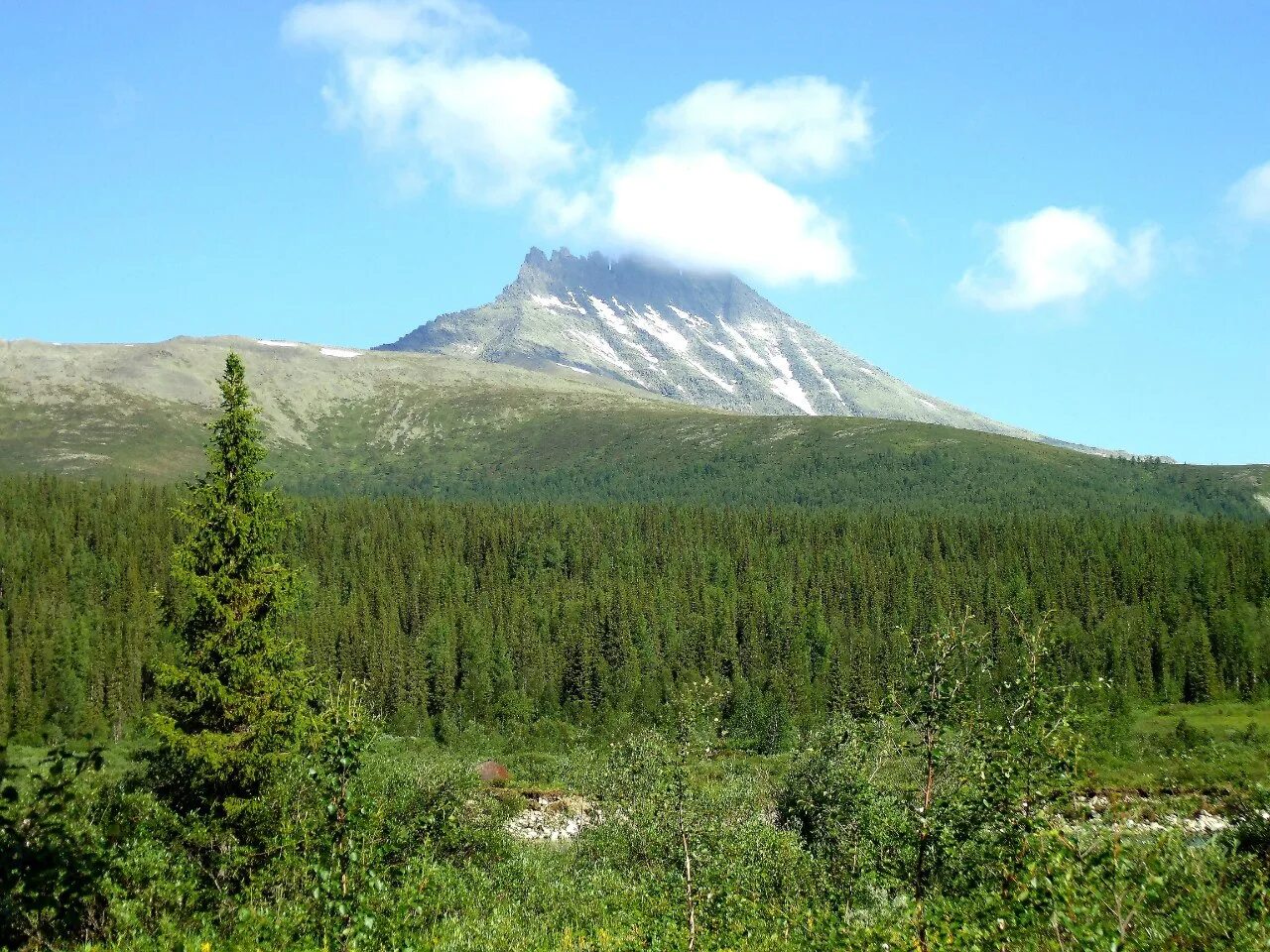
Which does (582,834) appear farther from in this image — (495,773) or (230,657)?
(495,773)

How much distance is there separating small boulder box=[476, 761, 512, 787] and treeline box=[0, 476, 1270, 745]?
34.9m

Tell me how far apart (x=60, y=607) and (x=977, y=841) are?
529ft

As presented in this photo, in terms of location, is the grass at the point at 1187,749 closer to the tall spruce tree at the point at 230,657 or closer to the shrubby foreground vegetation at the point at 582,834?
the shrubby foreground vegetation at the point at 582,834

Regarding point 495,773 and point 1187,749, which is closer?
point 1187,749

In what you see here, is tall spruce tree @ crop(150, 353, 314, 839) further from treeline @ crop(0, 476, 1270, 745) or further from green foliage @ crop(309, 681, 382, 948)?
treeline @ crop(0, 476, 1270, 745)

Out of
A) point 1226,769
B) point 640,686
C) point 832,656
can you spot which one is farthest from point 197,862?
point 832,656

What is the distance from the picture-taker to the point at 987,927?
14250 mm

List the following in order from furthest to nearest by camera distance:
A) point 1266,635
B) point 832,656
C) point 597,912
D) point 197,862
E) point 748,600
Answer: point 748,600, point 832,656, point 1266,635, point 597,912, point 197,862

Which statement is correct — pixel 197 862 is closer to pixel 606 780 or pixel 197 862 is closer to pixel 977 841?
pixel 977 841

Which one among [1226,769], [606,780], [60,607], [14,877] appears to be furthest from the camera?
[60,607]

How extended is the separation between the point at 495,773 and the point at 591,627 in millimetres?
62234

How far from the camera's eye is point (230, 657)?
34594 millimetres

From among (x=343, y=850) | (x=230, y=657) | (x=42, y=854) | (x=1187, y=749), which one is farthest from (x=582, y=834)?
(x=1187, y=749)

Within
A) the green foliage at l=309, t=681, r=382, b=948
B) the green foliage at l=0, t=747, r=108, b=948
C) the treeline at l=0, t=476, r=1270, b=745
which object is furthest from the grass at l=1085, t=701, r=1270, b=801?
the green foliage at l=0, t=747, r=108, b=948
